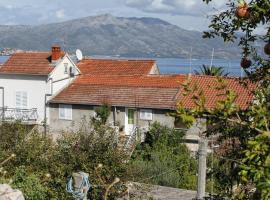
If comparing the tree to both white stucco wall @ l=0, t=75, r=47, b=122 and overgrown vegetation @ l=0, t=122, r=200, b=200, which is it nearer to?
Result: overgrown vegetation @ l=0, t=122, r=200, b=200

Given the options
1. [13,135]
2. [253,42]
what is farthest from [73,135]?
[253,42]

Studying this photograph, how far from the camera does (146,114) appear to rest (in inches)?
1558

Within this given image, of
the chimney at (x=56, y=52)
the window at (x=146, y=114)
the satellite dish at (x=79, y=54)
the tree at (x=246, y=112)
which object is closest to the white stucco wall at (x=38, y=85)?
the chimney at (x=56, y=52)

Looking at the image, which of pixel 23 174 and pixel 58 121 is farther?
pixel 58 121

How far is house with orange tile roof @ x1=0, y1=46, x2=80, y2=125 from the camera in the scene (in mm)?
44312

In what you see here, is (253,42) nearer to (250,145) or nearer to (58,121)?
(250,145)

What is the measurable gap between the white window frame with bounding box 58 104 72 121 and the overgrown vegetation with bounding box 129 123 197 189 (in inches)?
339

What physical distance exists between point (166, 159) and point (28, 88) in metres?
19.7

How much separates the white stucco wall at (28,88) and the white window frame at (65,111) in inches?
70.4

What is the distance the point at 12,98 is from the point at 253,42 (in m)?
41.5

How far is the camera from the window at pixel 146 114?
39312mm

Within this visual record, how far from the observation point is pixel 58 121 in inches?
1704

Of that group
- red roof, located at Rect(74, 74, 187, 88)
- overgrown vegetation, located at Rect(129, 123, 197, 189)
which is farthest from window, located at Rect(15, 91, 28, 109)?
overgrown vegetation, located at Rect(129, 123, 197, 189)

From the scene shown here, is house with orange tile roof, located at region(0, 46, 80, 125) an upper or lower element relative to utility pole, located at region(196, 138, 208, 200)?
upper
